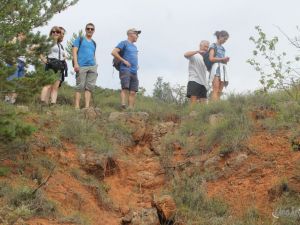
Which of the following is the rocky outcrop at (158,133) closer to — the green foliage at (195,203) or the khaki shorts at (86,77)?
the green foliage at (195,203)

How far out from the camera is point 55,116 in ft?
32.9

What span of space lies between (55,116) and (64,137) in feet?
2.44

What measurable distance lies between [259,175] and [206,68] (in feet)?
11.7

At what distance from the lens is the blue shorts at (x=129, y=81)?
11172 mm

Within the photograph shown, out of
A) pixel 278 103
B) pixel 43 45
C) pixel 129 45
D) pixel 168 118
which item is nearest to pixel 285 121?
pixel 278 103

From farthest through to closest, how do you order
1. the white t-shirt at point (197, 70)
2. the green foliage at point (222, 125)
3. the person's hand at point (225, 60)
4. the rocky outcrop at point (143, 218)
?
1. the person's hand at point (225, 60)
2. the white t-shirt at point (197, 70)
3. the green foliage at point (222, 125)
4. the rocky outcrop at point (143, 218)

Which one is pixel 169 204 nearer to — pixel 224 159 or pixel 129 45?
pixel 224 159

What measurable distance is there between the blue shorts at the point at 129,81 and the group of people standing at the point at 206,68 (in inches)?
43.4

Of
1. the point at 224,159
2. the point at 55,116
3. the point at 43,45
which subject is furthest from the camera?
the point at 55,116

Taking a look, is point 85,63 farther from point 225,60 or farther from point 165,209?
point 165,209

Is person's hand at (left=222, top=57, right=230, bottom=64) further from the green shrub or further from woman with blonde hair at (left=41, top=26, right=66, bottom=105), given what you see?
the green shrub

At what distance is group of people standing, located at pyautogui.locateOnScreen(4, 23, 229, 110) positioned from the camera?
10789 mm

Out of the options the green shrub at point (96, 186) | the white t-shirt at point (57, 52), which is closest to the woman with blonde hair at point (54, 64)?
the white t-shirt at point (57, 52)

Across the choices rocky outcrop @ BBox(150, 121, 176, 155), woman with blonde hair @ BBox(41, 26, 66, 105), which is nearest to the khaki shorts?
woman with blonde hair @ BBox(41, 26, 66, 105)
